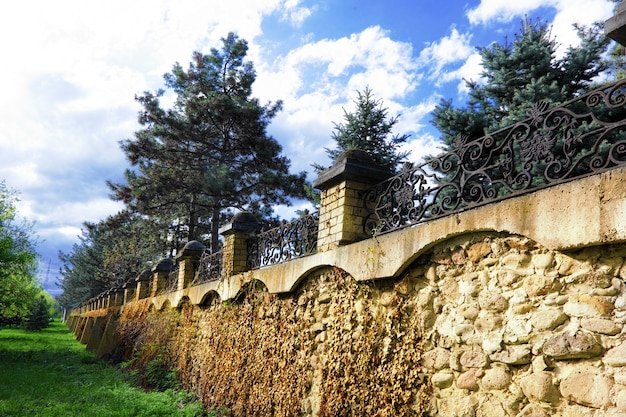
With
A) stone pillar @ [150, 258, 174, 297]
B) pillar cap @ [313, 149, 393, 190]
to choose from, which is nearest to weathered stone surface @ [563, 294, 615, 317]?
pillar cap @ [313, 149, 393, 190]

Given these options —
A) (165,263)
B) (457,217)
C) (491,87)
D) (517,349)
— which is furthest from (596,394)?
(165,263)

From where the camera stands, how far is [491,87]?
10.5 m

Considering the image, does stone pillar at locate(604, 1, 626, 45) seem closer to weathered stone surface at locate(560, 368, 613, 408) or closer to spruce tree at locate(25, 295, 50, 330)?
weathered stone surface at locate(560, 368, 613, 408)

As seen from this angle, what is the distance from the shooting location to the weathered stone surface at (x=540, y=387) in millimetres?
2744

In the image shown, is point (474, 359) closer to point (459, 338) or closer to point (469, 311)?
point (459, 338)

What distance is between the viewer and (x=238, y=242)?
7.97 metres

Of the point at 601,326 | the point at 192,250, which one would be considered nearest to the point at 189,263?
the point at 192,250

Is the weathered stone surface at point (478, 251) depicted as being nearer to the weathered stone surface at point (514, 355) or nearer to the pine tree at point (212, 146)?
the weathered stone surface at point (514, 355)

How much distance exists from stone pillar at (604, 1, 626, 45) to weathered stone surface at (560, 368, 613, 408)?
75.7 inches

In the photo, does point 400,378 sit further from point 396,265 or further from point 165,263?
point 165,263

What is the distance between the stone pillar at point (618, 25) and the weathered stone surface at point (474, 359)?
2.18 meters

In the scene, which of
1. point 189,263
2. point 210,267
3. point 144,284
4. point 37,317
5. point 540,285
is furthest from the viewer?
point 37,317

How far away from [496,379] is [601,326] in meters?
0.81

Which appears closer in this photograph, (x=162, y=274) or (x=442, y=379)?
(x=442, y=379)
